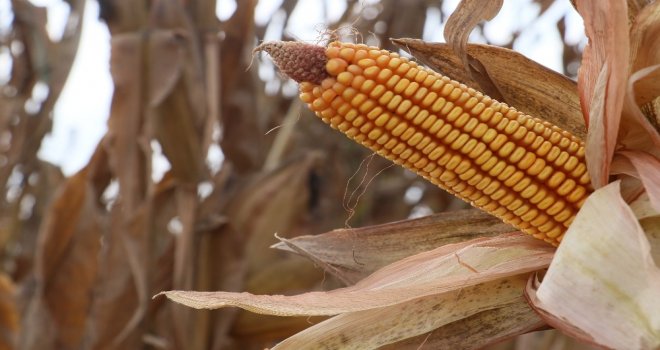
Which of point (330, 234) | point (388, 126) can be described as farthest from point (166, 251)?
point (388, 126)

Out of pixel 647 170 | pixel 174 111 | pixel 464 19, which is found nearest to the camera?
pixel 647 170

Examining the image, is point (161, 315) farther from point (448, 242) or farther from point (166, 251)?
point (448, 242)

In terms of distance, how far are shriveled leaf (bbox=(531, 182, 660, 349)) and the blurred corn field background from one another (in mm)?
991

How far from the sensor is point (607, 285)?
2.05ft

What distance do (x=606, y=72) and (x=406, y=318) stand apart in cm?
29

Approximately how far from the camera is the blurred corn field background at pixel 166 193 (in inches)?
70.8

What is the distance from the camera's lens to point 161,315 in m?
2.15

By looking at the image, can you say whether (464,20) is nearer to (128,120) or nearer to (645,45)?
(645,45)

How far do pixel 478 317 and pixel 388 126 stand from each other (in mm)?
222

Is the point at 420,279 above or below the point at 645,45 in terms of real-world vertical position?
below

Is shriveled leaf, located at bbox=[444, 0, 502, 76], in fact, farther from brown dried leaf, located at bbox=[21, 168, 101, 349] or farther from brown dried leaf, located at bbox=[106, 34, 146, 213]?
brown dried leaf, located at bbox=[21, 168, 101, 349]

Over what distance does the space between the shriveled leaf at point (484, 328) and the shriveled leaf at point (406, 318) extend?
0.04 ft

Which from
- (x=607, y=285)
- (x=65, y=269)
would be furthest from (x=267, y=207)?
(x=607, y=285)

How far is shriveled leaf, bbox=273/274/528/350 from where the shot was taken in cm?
80
